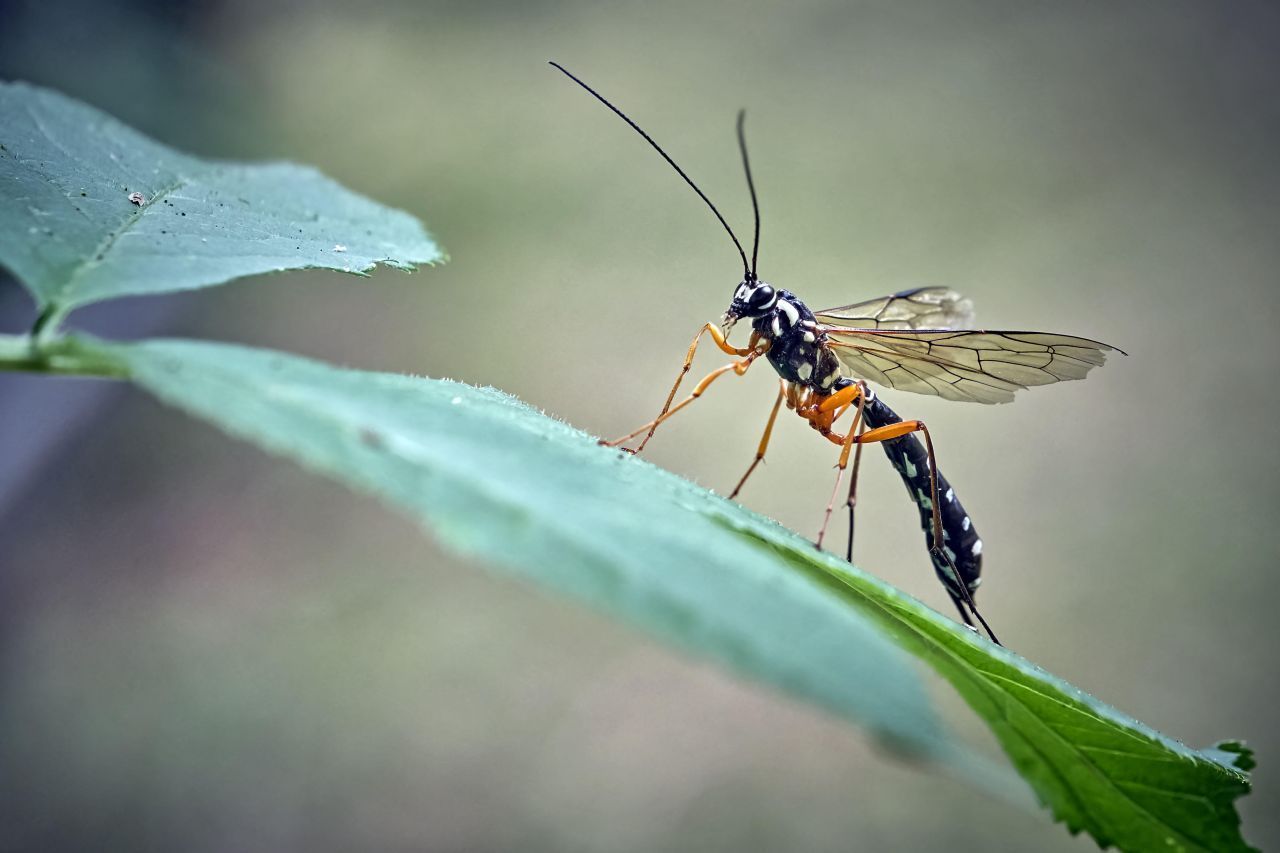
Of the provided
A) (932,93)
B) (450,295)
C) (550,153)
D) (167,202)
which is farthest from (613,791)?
(932,93)

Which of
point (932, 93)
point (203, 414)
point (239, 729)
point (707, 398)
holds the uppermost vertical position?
point (932, 93)

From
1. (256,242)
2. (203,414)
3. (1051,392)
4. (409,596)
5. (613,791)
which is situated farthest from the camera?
(1051,392)

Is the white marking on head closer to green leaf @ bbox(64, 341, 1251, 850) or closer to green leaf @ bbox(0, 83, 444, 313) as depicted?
green leaf @ bbox(0, 83, 444, 313)

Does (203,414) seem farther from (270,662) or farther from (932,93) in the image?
(932,93)

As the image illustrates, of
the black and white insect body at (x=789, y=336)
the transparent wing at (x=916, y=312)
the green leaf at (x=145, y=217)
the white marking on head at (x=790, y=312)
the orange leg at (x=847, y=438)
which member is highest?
the transparent wing at (x=916, y=312)

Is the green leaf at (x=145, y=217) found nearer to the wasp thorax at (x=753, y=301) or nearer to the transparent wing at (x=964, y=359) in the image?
the wasp thorax at (x=753, y=301)

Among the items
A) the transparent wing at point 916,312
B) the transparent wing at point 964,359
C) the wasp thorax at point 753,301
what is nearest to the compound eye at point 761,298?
the wasp thorax at point 753,301

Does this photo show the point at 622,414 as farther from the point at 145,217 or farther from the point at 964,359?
the point at 145,217
